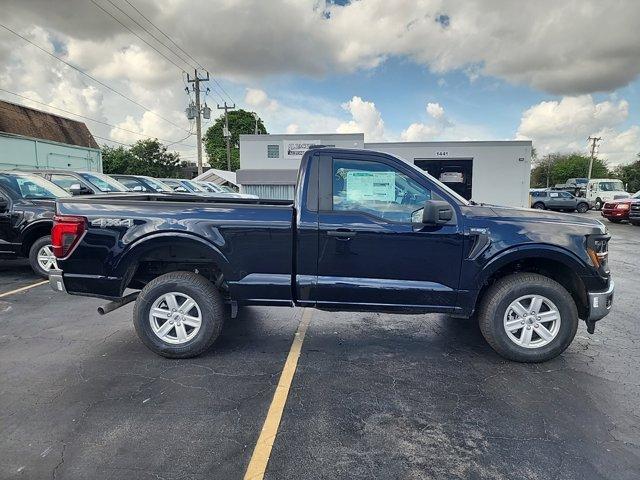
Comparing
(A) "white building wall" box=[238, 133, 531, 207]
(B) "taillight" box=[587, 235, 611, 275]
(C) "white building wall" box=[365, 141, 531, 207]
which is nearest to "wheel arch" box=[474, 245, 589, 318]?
(B) "taillight" box=[587, 235, 611, 275]

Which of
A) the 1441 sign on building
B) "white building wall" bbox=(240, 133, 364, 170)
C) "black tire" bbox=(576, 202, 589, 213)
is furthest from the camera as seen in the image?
"black tire" bbox=(576, 202, 589, 213)

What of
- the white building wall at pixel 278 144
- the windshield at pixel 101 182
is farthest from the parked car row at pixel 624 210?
the windshield at pixel 101 182

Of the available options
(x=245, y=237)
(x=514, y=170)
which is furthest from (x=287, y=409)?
(x=514, y=170)

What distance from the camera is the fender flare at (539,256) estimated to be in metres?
3.64

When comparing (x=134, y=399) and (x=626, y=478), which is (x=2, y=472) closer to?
(x=134, y=399)

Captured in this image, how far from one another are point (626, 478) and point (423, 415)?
3.92 feet

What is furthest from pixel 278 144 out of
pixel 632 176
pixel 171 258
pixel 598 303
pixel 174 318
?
pixel 632 176

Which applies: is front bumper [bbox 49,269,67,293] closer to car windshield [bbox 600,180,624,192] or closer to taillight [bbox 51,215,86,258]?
taillight [bbox 51,215,86,258]

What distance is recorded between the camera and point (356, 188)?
3826 millimetres

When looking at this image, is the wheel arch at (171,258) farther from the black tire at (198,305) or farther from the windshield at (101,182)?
the windshield at (101,182)

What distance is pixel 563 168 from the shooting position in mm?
70125

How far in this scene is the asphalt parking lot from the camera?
247cm

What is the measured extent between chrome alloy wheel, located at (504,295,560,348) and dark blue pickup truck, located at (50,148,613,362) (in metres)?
0.01

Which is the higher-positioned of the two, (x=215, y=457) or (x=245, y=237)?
(x=245, y=237)
